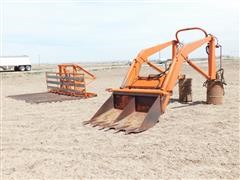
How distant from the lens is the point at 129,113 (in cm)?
782

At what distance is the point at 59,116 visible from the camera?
9.32m

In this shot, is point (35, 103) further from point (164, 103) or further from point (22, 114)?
point (164, 103)

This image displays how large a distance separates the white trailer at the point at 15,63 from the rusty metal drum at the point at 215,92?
136ft

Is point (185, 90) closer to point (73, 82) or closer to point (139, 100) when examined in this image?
point (139, 100)

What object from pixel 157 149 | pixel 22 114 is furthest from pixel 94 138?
pixel 22 114

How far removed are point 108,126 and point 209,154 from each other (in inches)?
107

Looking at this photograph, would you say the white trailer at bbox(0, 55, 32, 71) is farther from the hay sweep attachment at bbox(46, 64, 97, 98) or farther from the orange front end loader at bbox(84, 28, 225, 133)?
the orange front end loader at bbox(84, 28, 225, 133)

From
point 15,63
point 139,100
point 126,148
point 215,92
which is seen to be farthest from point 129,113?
point 15,63

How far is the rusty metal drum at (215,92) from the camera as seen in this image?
9.91 meters

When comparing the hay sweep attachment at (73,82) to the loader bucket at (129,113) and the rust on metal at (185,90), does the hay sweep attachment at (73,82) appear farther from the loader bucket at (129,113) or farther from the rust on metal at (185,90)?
the loader bucket at (129,113)

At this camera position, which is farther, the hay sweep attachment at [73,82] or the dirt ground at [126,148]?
the hay sweep attachment at [73,82]

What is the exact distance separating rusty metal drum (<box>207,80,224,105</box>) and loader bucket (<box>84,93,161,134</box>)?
118 inches

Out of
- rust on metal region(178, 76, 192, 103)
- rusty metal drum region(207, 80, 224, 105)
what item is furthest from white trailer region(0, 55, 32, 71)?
rusty metal drum region(207, 80, 224, 105)

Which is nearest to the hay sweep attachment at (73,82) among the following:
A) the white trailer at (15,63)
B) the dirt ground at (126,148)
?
the dirt ground at (126,148)
